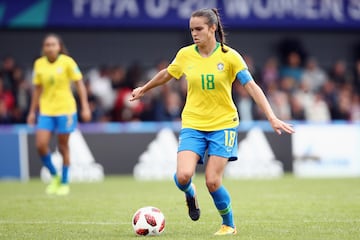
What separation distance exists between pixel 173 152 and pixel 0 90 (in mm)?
4347

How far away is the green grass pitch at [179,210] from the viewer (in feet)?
30.9

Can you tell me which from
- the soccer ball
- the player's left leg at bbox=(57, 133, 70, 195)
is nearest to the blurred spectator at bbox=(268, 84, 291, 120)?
the player's left leg at bbox=(57, 133, 70, 195)

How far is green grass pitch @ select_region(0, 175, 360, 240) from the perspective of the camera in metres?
9.42

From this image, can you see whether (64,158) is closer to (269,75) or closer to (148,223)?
(148,223)

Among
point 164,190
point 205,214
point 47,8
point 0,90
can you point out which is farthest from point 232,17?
point 205,214

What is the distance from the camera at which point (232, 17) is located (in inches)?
894

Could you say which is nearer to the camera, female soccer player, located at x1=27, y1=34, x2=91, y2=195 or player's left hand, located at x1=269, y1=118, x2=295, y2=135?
player's left hand, located at x1=269, y1=118, x2=295, y2=135

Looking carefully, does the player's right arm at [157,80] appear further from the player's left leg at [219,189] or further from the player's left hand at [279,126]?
the player's left hand at [279,126]

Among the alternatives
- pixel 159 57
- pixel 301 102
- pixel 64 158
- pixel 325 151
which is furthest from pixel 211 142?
pixel 159 57

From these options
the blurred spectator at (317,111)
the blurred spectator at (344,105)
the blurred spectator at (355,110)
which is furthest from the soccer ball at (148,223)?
the blurred spectator at (355,110)

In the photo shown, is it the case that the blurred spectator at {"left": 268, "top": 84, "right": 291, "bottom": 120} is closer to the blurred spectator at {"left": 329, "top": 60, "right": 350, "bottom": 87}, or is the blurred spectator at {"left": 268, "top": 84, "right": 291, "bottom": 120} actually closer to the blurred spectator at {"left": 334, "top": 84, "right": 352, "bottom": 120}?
the blurred spectator at {"left": 334, "top": 84, "right": 352, "bottom": 120}

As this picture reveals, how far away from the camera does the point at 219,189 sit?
9125 mm

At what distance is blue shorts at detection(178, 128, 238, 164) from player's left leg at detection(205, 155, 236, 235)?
8 centimetres

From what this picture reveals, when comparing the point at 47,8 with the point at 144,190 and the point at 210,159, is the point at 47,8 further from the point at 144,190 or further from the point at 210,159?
the point at 210,159
